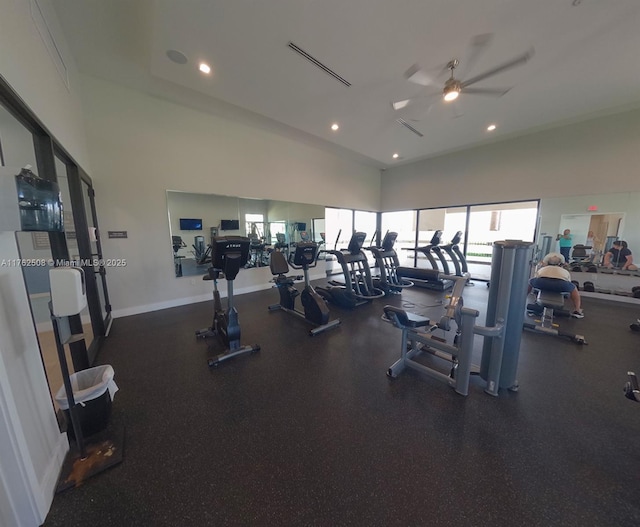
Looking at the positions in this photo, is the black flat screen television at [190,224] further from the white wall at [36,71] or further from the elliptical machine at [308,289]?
the elliptical machine at [308,289]

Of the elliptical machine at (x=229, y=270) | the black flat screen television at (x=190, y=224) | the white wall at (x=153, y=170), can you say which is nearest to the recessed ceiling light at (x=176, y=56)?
the white wall at (x=153, y=170)

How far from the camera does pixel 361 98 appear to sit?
147 inches

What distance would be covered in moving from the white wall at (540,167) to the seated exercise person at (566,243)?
2.96 ft

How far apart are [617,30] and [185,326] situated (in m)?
6.64

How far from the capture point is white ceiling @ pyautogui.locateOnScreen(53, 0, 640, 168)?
228 centimetres

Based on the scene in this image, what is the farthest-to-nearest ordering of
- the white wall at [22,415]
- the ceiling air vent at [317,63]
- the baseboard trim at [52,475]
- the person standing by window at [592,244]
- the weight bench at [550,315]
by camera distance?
the person standing by window at [592,244] → the weight bench at [550,315] → the ceiling air vent at [317,63] → the baseboard trim at [52,475] → the white wall at [22,415]

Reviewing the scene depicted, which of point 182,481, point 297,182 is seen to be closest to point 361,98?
point 297,182

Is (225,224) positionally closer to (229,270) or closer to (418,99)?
(229,270)

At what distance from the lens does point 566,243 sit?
512cm

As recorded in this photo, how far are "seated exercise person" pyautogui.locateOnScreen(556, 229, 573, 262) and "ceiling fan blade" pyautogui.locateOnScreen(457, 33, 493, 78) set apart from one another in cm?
451

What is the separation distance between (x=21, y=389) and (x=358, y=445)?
1.97m

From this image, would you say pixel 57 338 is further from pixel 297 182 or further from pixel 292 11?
pixel 297 182

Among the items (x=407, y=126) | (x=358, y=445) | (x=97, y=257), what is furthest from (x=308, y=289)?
(x=407, y=126)

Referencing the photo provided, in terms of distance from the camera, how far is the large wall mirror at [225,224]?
14.5 feet
